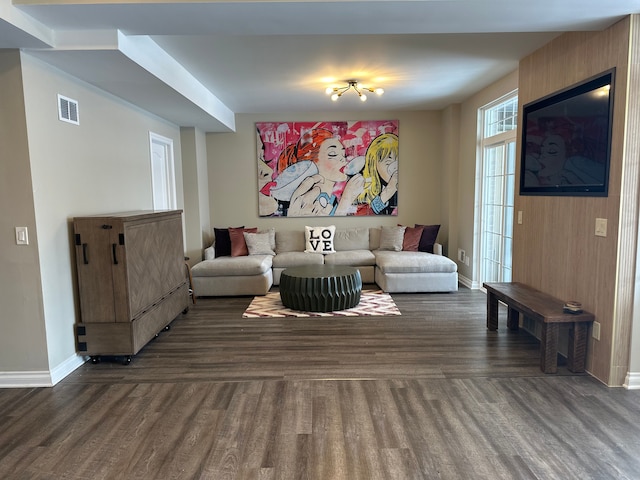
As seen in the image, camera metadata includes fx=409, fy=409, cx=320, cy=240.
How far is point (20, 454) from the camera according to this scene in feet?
7.07

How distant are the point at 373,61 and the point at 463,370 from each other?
9.39ft

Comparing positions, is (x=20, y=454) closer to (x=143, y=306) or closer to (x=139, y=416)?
(x=139, y=416)

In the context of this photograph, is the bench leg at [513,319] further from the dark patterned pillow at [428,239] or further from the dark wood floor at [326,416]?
the dark patterned pillow at [428,239]

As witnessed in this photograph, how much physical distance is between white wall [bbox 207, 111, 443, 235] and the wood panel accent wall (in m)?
3.02

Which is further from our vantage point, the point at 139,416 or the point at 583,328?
the point at 583,328

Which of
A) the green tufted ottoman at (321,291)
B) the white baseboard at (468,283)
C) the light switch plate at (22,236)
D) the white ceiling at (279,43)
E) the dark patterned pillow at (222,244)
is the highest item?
the white ceiling at (279,43)

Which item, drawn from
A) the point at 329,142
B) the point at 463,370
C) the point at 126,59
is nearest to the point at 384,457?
the point at 463,370

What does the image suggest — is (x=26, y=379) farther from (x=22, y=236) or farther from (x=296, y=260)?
(x=296, y=260)

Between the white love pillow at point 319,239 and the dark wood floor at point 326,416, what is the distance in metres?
2.56

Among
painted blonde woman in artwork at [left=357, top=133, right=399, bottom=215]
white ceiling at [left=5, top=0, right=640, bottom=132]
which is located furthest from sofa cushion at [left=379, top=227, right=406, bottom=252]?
white ceiling at [left=5, top=0, right=640, bottom=132]

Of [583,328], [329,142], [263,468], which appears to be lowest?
[263,468]

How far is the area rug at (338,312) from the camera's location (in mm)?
4527

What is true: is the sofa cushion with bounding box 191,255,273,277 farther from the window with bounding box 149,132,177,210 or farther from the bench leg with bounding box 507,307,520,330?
the bench leg with bounding box 507,307,520,330

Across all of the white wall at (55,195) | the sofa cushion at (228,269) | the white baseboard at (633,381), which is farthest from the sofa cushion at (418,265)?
the white wall at (55,195)
